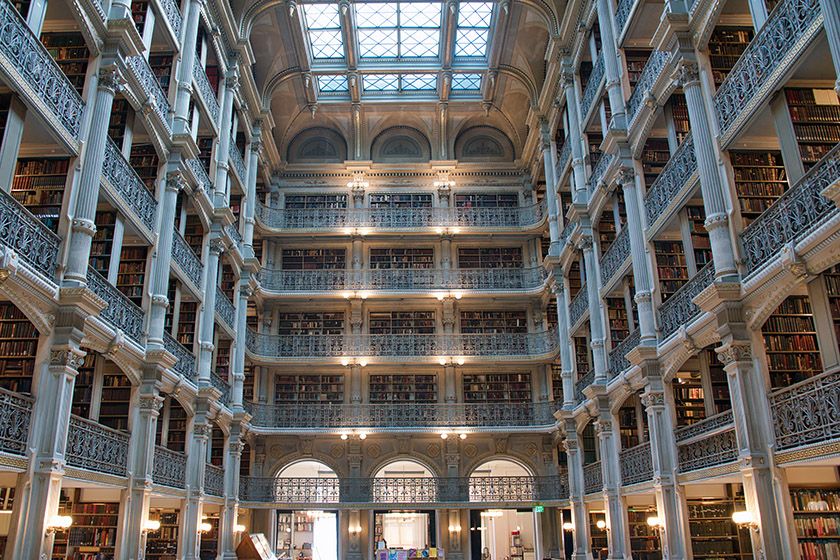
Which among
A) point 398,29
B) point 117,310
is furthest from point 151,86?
point 398,29

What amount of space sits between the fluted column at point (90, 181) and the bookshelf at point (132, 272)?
2638 mm

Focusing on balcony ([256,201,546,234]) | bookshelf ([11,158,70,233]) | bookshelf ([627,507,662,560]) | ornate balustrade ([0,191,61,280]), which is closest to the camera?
ornate balustrade ([0,191,61,280])

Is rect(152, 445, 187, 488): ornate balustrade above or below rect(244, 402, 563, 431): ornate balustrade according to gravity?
below

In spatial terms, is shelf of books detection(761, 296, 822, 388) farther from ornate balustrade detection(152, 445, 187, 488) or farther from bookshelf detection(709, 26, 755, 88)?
ornate balustrade detection(152, 445, 187, 488)

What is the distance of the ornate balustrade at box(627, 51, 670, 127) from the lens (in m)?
9.52

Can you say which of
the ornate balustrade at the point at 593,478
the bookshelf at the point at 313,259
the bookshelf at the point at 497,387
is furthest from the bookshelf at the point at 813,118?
the bookshelf at the point at 313,259

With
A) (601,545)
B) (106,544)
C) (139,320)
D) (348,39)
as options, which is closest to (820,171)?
(139,320)

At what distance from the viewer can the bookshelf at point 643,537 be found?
11.5 meters

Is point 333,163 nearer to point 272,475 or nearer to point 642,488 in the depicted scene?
point 272,475

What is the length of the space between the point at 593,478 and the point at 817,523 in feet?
21.7

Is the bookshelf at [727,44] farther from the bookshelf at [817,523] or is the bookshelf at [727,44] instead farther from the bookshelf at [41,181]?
the bookshelf at [41,181]

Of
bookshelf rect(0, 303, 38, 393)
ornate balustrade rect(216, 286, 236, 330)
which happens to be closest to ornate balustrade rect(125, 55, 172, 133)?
bookshelf rect(0, 303, 38, 393)

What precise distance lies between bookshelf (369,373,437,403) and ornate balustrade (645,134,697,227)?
9.07 meters

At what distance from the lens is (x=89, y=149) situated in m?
8.05
